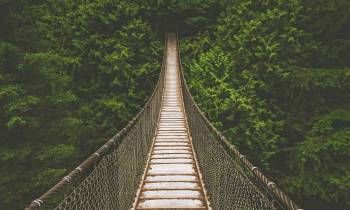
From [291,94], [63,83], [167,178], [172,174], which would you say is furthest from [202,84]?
[167,178]

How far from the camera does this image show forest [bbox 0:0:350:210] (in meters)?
8.25

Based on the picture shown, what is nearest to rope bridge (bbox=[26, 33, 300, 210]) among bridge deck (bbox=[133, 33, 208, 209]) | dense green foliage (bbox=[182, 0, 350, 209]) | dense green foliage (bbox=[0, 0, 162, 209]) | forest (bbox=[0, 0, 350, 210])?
bridge deck (bbox=[133, 33, 208, 209])

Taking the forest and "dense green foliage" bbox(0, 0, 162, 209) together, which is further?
the forest

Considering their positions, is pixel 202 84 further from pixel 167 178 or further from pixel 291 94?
pixel 167 178

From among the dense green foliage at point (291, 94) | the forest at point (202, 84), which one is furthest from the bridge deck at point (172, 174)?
the dense green foliage at point (291, 94)

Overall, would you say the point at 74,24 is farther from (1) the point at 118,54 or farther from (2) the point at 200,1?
(2) the point at 200,1

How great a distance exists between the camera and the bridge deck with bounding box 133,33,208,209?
4.14 m

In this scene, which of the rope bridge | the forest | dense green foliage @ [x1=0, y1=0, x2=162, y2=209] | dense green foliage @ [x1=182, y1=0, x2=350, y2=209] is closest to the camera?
the rope bridge

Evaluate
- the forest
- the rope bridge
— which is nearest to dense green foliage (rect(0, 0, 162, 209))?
the forest

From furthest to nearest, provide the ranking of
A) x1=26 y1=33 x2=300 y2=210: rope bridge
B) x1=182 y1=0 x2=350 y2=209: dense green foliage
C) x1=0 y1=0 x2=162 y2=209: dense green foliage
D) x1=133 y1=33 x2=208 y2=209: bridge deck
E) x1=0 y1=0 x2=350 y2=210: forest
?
x1=182 y1=0 x2=350 y2=209: dense green foliage → x1=0 y1=0 x2=350 y2=210: forest → x1=0 y1=0 x2=162 y2=209: dense green foliage → x1=133 y1=33 x2=208 y2=209: bridge deck → x1=26 y1=33 x2=300 y2=210: rope bridge

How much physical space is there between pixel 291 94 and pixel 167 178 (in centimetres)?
808

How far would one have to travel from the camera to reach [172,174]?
16.8 feet

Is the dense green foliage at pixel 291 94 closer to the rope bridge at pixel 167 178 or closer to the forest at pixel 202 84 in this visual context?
the forest at pixel 202 84

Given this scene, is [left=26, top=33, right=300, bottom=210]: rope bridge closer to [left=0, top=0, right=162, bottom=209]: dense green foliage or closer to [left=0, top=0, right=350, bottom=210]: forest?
[left=0, top=0, right=162, bottom=209]: dense green foliage
